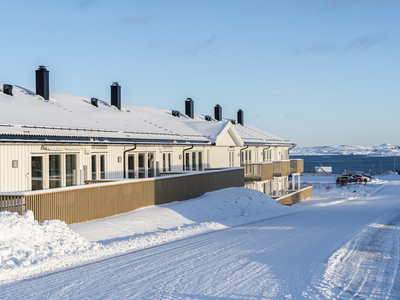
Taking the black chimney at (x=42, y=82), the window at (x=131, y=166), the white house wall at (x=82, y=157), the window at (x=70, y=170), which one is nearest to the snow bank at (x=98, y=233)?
the white house wall at (x=82, y=157)

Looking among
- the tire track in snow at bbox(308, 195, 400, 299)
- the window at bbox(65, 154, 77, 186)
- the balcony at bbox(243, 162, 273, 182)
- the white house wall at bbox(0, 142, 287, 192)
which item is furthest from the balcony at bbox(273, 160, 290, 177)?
the tire track in snow at bbox(308, 195, 400, 299)

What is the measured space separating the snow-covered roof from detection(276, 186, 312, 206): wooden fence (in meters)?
9.27

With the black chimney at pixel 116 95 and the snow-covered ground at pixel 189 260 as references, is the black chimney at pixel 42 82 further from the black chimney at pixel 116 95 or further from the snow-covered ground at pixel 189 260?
the snow-covered ground at pixel 189 260

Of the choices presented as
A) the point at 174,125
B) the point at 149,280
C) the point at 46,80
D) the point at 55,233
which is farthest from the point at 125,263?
the point at 174,125

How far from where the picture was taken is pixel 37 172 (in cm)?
1625

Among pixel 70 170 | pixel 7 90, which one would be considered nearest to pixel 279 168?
pixel 70 170

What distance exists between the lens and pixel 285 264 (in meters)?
9.94

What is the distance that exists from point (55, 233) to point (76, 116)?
10.7 m

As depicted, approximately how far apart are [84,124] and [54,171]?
3.18m

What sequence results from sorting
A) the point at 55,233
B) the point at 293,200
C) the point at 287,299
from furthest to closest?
1. the point at 293,200
2. the point at 55,233
3. the point at 287,299

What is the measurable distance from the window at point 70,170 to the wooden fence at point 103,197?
3.21 m

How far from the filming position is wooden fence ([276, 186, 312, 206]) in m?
36.4

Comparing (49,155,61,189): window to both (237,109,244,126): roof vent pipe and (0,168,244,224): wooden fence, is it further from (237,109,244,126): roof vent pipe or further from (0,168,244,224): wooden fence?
(237,109,244,126): roof vent pipe

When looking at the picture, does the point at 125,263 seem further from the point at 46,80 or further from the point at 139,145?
the point at 46,80
